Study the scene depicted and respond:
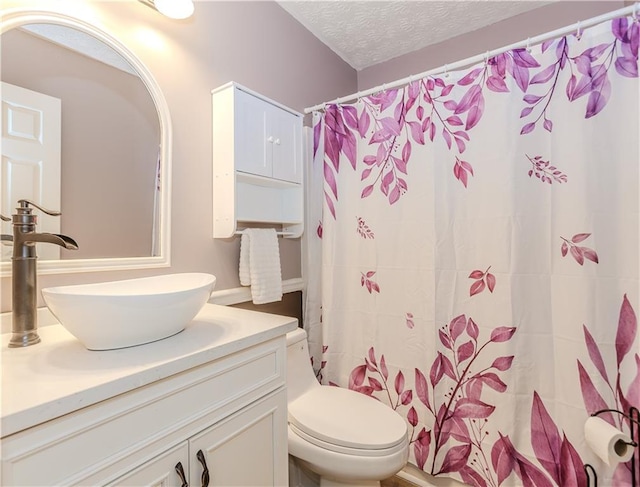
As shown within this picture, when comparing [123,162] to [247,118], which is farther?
[247,118]

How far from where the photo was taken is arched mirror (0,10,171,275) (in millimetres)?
896

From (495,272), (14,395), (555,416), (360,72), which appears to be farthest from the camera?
(360,72)

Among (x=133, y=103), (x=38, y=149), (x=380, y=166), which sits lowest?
(x=38, y=149)

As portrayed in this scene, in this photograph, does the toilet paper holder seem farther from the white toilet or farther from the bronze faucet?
the bronze faucet

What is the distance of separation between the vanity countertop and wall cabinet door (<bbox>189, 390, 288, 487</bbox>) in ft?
0.62

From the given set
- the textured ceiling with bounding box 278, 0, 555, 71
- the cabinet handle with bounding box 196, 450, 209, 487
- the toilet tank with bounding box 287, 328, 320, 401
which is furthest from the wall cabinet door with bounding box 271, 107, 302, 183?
the cabinet handle with bounding box 196, 450, 209, 487

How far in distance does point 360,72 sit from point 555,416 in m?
2.35

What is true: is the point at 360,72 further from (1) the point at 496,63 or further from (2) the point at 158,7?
(2) the point at 158,7

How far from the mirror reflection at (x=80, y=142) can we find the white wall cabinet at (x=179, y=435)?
59 centimetres

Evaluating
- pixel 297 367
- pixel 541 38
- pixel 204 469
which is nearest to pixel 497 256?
pixel 541 38

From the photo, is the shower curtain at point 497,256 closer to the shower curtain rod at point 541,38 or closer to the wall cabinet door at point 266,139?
the shower curtain rod at point 541,38

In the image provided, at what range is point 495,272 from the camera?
1.34m

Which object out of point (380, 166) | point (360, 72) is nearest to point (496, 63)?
point (380, 166)

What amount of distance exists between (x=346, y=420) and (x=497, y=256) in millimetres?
916
